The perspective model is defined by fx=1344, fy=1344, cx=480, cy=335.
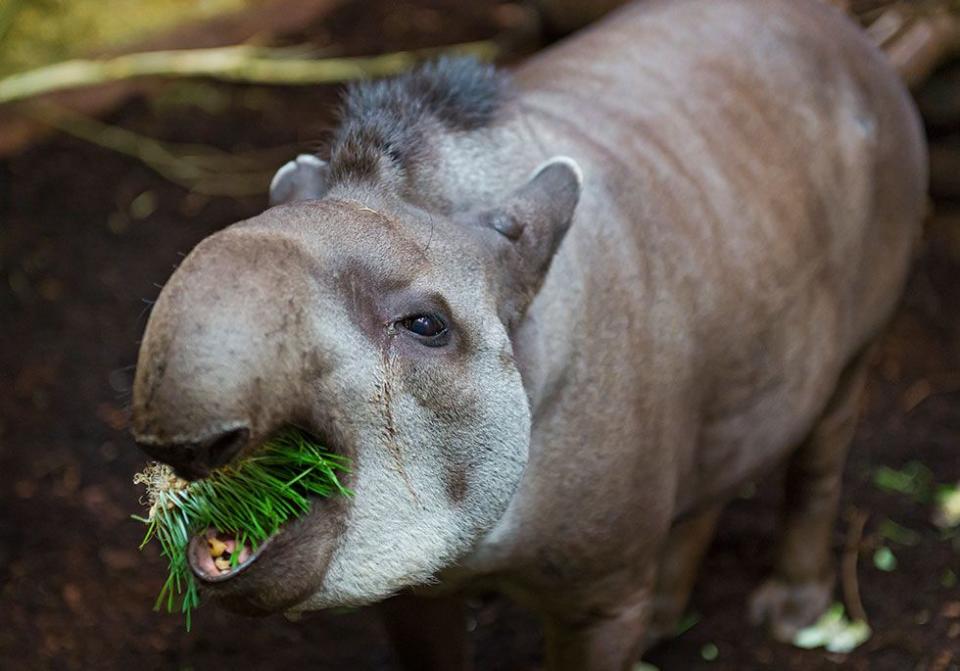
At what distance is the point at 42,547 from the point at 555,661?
192cm

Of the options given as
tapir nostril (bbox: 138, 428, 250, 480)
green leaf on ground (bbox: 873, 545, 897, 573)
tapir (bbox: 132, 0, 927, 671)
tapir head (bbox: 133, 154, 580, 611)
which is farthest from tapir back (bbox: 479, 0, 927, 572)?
tapir nostril (bbox: 138, 428, 250, 480)

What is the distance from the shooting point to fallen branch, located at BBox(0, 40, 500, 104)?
264 inches

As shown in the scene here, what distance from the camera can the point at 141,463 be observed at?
4668mm

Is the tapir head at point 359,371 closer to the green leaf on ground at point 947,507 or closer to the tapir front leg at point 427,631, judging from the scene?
the tapir front leg at point 427,631

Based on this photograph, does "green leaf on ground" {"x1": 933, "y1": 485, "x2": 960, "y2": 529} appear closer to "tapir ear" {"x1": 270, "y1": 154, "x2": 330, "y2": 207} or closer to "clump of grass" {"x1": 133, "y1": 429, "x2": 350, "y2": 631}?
"tapir ear" {"x1": 270, "y1": 154, "x2": 330, "y2": 207}

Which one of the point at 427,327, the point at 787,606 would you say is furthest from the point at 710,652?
the point at 427,327

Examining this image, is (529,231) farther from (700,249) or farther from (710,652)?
(710,652)

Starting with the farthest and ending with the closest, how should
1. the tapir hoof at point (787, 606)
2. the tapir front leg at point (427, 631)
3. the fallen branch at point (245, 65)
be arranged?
the fallen branch at point (245, 65), the tapir hoof at point (787, 606), the tapir front leg at point (427, 631)

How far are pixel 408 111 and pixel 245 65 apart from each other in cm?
458

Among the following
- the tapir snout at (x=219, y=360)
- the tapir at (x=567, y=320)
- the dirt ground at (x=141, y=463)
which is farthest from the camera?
the dirt ground at (x=141, y=463)

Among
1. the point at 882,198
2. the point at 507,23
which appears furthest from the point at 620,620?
the point at 507,23

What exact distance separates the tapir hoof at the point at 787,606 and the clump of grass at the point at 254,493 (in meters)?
2.42

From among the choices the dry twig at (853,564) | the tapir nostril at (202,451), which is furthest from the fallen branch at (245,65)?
the tapir nostril at (202,451)

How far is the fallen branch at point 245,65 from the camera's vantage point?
671 cm
